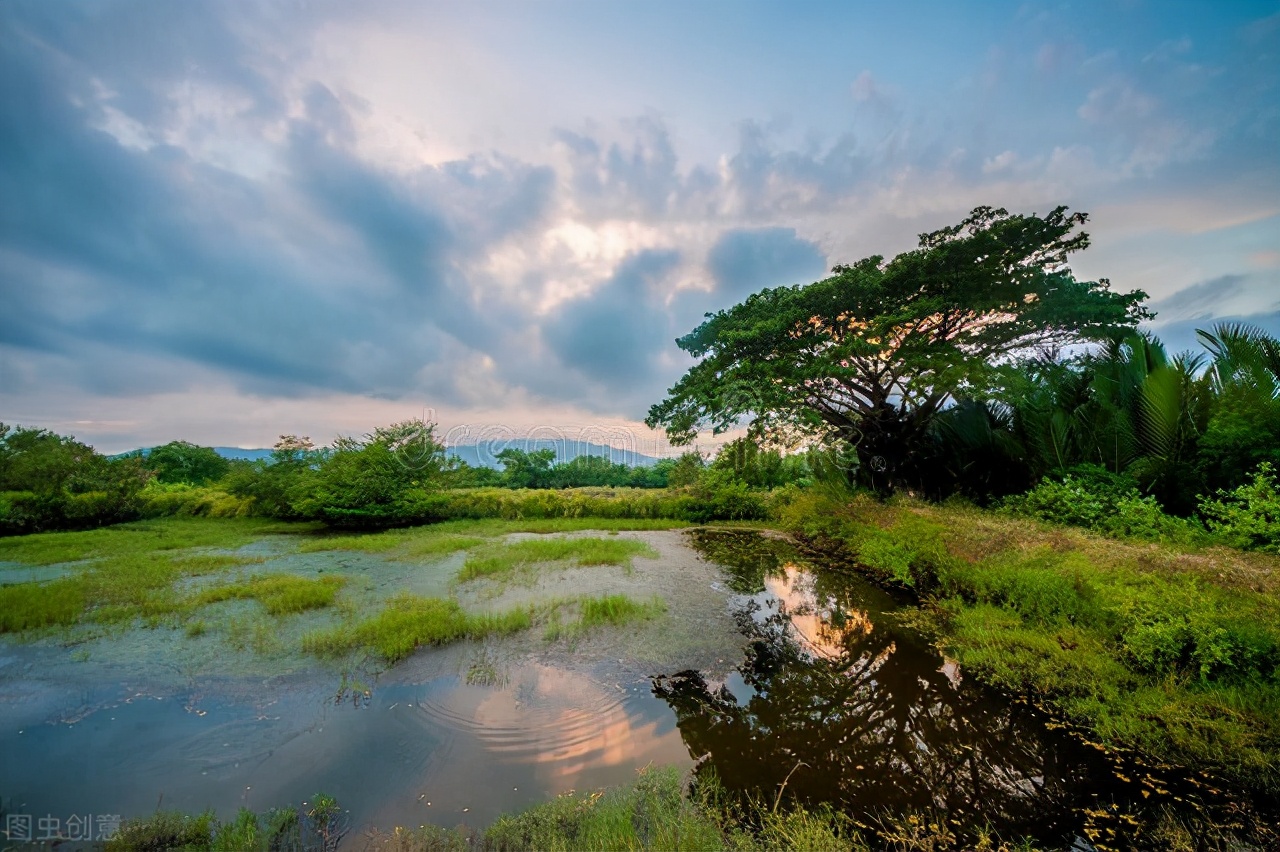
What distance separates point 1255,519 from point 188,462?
44238mm

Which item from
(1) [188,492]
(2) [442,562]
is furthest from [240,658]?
(1) [188,492]

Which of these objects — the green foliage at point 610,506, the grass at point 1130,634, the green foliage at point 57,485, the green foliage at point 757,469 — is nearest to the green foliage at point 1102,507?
the grass at point 1130,634

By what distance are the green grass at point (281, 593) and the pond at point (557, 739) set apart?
4.83 ft

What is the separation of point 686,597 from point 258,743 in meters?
5.63

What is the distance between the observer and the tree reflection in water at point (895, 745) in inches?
112

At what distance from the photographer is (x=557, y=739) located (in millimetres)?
3617

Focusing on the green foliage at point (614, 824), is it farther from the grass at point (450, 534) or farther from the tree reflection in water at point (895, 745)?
the grass at point (450, 534)

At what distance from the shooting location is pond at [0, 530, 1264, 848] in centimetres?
286

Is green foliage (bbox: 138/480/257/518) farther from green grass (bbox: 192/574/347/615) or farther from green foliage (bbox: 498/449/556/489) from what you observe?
green foliage (bbox: 498/449/556/489)

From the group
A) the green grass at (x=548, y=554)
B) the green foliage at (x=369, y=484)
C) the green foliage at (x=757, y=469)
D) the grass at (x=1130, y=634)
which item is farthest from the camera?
the green foliage at (x=757, y=469)

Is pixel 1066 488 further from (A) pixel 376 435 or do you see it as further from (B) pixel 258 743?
(A) pixel 376 435

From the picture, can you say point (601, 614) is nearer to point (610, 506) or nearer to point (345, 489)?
point (610, 506)

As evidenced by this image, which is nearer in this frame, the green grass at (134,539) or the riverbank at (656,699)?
the riverbank at (656,699)

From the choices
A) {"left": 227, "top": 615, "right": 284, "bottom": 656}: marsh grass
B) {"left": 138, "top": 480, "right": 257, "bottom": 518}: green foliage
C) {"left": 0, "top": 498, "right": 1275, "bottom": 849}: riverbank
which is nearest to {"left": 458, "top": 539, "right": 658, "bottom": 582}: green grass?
{"left": 0, "top": 498, "right": 1275, "bottom": 849}: riverbank
